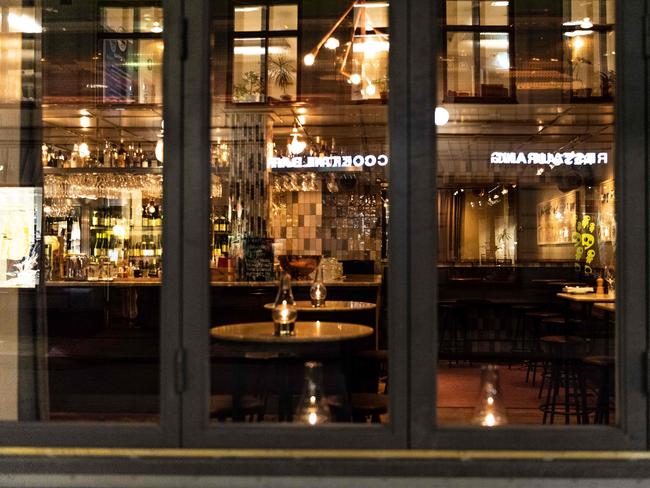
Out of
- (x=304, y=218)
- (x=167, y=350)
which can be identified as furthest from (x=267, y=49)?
(x=167, y=350)

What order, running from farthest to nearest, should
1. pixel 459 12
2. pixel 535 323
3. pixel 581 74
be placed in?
pixel 459 12, pixel 581 74, pixel 535 323

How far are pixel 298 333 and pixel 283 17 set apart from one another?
312 inches

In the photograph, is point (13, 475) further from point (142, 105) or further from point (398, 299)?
point (142, 105)

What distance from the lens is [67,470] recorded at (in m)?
3.48

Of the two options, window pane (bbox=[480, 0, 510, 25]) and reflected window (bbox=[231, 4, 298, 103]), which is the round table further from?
window pane (bbox=[480, 0, 510, 25])

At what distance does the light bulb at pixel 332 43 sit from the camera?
11.3 metres

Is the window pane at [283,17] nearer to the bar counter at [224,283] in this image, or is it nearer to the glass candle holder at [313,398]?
the bar counter at [224,283]

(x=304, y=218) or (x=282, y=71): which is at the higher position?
(x=282, y=71)

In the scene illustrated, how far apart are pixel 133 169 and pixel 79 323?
2305mm

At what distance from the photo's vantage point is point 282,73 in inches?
463

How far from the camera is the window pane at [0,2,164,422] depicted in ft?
15.7

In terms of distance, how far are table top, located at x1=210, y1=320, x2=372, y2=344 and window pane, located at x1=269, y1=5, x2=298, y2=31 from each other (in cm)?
735

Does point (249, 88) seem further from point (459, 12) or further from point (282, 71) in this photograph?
point (459, 12)

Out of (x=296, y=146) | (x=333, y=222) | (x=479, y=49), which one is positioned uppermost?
(x=479, y=49)
